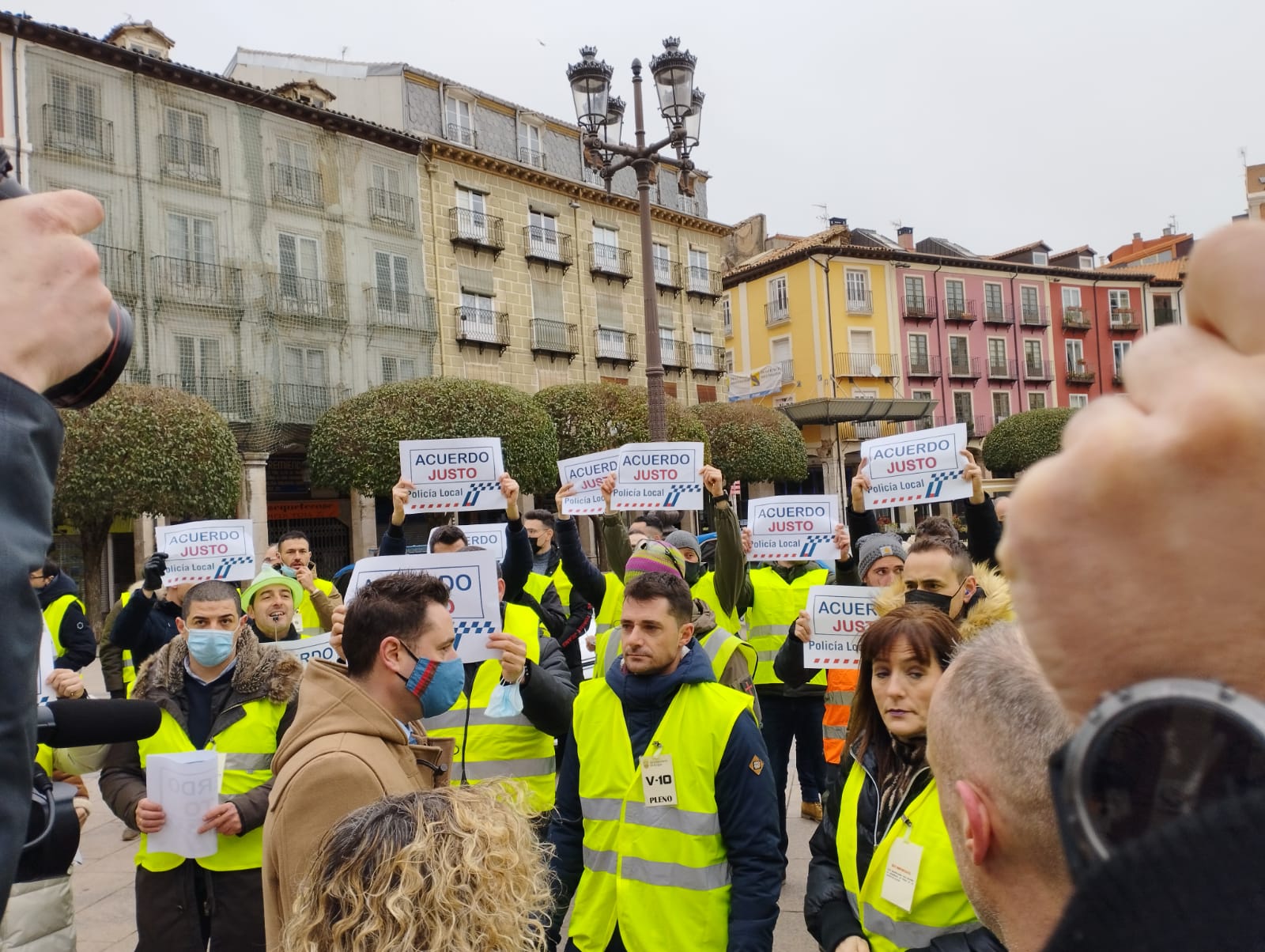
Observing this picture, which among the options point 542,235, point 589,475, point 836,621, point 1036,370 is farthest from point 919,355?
point 836,621

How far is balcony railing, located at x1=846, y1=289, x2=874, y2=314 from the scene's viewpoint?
40500 millimetres

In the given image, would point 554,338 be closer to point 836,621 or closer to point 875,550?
point 875,550

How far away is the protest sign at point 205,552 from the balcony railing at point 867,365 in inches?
1380

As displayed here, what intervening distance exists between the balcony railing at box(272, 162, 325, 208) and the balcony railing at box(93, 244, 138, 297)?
4292 mm

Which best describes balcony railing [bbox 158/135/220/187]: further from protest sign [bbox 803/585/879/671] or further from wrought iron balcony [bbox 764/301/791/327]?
wrought iron balcony [bbox 764/301/791/327]

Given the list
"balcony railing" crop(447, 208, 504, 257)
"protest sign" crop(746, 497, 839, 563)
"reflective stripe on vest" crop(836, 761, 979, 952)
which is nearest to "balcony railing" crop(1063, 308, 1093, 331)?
"balcony railing" crop(447, 208, 504, 257)

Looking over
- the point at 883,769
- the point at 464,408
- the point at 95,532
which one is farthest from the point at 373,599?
the point at 464,408

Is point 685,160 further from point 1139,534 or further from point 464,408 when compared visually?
point 464,408

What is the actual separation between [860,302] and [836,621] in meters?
37.8

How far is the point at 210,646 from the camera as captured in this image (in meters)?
4.11

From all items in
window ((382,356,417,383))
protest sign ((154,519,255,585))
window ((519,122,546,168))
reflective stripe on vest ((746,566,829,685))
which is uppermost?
window ((519,122,546,168))

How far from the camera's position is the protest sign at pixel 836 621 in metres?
4.89

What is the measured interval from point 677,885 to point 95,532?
18942mm

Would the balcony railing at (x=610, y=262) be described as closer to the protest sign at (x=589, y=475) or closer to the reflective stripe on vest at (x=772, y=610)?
the protest sign at (x=589, y=475)
